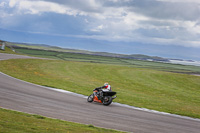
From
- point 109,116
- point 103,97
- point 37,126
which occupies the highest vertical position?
point 103,97

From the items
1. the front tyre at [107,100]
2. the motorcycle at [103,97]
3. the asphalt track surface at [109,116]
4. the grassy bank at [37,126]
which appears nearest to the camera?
the grassy bank at [37,126]

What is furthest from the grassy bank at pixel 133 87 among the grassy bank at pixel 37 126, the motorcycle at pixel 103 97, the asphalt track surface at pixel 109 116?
the grassy bank at pixel 37 126

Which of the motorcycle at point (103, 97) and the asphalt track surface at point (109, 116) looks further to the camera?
the motorcycle at point (103, 97)

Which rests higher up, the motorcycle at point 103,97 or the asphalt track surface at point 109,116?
the motorcycle at point 103,97

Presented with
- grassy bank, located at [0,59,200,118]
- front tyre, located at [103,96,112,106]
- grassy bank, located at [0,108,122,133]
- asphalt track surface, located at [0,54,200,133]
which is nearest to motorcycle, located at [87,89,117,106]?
front tyre, located at [103,96,112,106]

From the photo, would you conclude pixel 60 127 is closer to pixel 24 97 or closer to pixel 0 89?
pixel 24 97

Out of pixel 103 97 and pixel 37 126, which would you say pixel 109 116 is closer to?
pixel 103 97

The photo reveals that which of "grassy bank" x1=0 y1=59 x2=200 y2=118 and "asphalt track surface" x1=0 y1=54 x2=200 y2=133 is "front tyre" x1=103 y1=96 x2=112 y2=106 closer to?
"asphalt track surface" x1=0 y1=54 x2=200 y2=133

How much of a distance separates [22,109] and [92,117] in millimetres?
4207

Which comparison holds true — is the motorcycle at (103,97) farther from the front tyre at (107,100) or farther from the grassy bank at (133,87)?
the grassy bank at (133,87)

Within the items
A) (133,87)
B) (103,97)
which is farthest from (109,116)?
(133,87)

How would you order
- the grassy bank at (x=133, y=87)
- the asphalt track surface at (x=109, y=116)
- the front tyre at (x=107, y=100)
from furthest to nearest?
1. the grassy bank at (x=133, y=87)
2. the front tyre at (x=107, y=100)
3. the asphalt track surface at (x=109, y=116)

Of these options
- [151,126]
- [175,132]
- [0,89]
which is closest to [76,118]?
[151,126]

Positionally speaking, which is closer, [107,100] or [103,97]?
[107,100]
